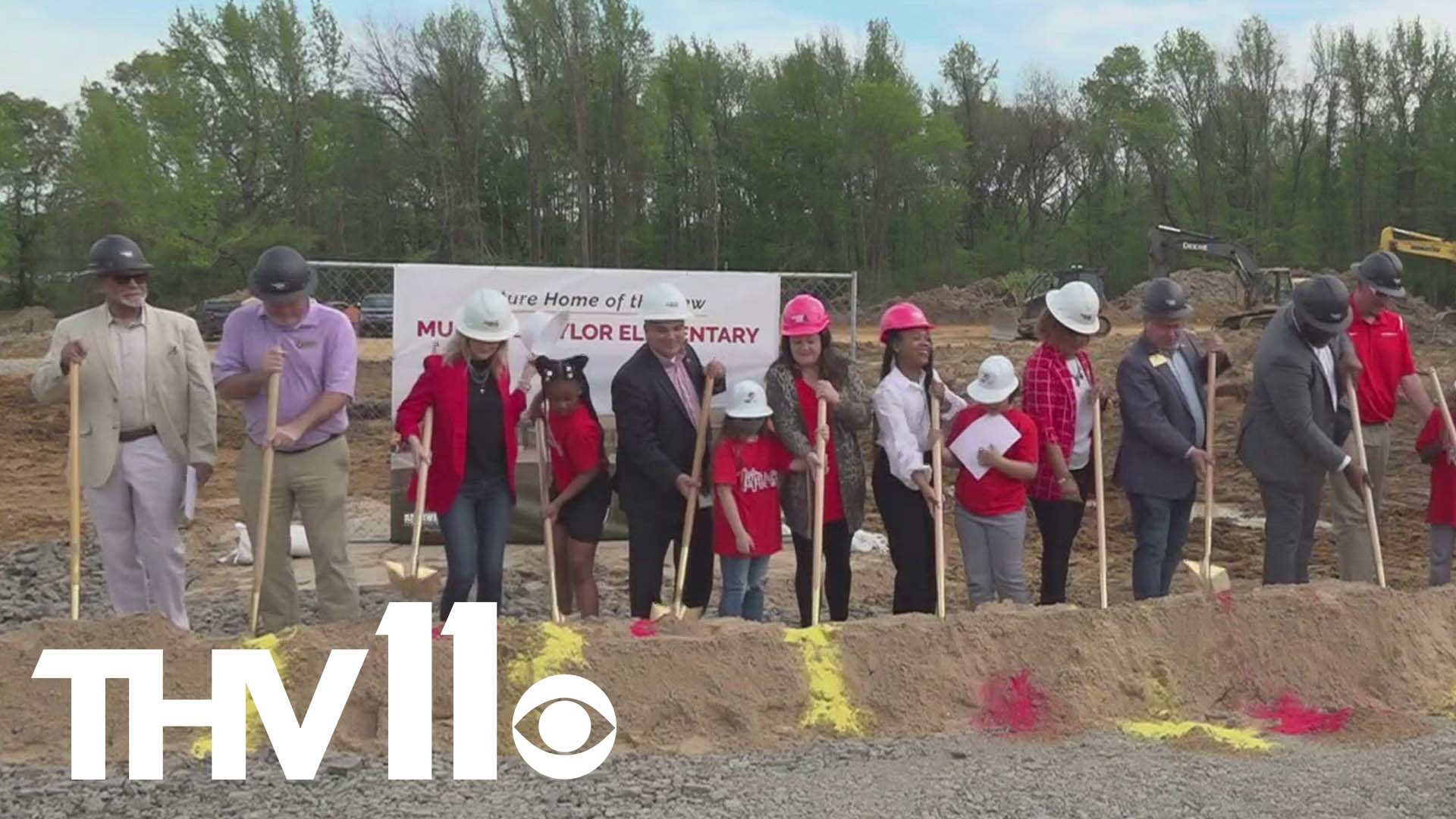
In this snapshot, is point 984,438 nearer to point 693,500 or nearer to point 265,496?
point 693,500

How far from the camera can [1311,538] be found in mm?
6715

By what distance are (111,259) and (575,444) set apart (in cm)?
204

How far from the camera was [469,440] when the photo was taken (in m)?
5.82

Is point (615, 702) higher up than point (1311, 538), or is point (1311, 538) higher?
point (1311, 538)

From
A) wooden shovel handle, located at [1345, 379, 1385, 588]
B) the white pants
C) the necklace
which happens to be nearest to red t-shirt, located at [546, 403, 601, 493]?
the necklace

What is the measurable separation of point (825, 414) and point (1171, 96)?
5777cm

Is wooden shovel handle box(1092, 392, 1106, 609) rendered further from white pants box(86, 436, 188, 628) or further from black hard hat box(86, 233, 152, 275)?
black hard hat box(86, 233, 152, 275)

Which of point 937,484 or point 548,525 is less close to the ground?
point 937,484

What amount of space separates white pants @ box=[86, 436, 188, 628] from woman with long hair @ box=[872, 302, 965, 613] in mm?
2984

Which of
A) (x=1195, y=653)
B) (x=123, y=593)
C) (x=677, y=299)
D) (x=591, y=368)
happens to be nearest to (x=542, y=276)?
(x=591, y=368)

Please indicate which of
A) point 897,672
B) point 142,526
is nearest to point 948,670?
point 897,672

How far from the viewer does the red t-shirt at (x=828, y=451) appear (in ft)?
19.6

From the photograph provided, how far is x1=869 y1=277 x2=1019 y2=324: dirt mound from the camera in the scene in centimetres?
4131

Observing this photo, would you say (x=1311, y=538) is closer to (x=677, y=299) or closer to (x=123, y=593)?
(x=677, y=299)
